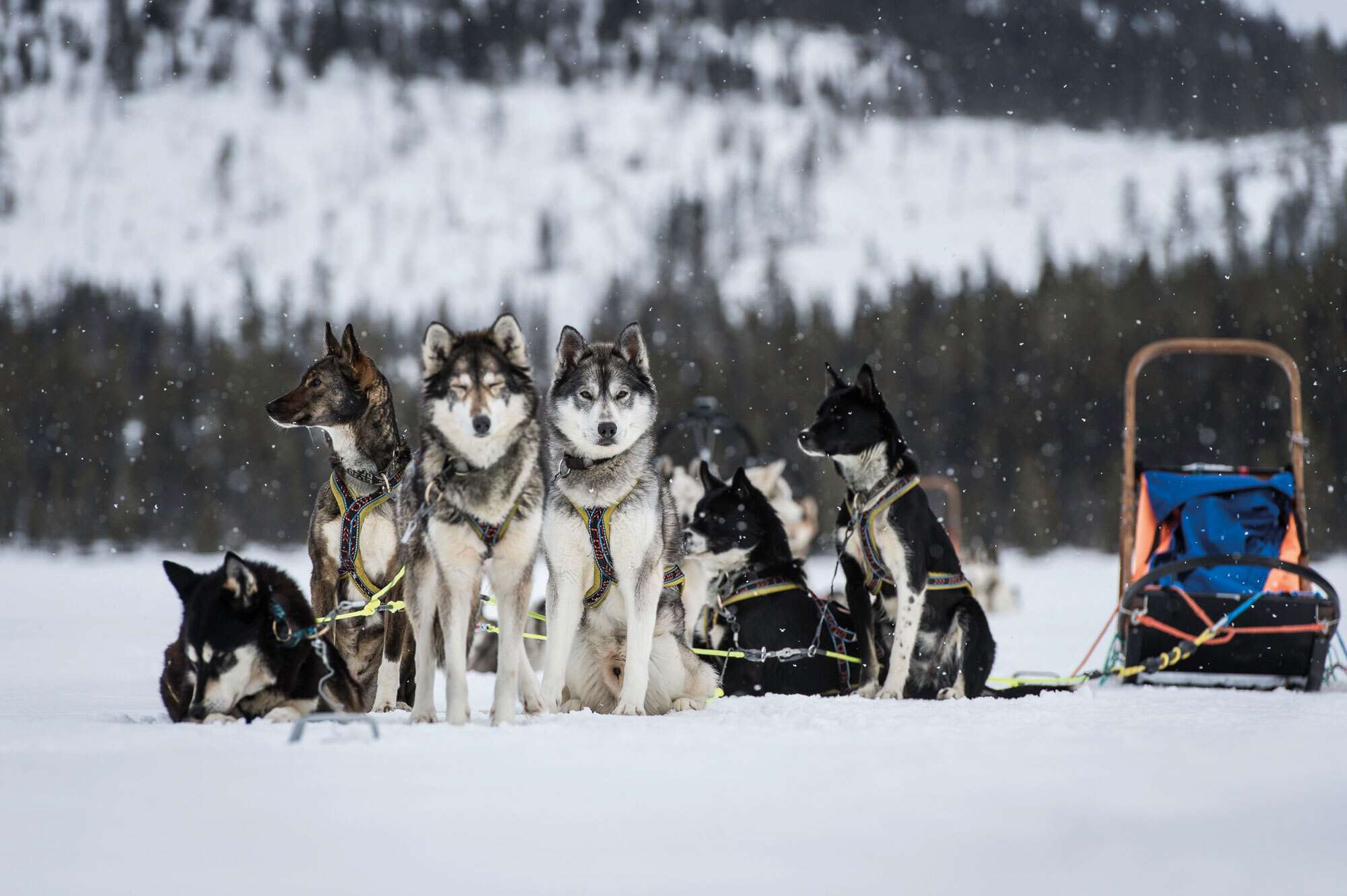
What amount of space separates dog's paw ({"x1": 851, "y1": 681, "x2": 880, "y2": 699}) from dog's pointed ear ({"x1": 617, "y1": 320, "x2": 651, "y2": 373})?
184cm

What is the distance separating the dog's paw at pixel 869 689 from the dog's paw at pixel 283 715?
2443 mm

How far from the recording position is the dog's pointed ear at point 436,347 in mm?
3320

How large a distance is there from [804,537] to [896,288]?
2491 centimetres

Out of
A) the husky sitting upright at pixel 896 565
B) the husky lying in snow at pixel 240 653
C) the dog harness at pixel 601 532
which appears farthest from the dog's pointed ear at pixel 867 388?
the husky lying in snow at pixel 240 653

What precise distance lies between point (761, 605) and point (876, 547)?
607mm

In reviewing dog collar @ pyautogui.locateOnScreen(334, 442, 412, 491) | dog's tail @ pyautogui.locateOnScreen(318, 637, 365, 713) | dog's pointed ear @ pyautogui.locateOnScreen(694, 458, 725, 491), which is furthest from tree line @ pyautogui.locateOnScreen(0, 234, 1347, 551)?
dog's tail @ pyautogui.locateOnScreen(318, 637, 365, 713)

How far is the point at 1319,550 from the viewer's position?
22.3m

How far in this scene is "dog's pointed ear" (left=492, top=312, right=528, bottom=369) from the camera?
337cm

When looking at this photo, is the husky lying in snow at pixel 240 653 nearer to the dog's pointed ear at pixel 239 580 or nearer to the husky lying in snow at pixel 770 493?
the dog's pointed ear at pixel 239 580

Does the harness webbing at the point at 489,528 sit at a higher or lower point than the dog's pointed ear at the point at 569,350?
lower

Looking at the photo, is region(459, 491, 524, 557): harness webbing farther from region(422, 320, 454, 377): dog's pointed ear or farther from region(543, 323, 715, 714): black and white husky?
region(422, 320, 454, 377): dog's pointed ear

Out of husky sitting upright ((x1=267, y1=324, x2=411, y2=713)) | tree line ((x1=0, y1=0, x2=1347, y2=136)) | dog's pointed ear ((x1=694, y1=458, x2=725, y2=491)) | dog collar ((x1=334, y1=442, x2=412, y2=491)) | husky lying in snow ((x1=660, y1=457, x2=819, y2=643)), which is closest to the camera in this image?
husky sitting upright ((x1=267, y1=324, x2=411, y2=713))

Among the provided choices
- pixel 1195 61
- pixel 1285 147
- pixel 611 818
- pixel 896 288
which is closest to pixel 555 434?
pixel 611 818

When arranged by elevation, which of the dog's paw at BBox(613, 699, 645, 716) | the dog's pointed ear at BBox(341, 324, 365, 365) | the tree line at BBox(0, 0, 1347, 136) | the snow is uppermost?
the tree line at BBox(0, 0, 1347, 136)
